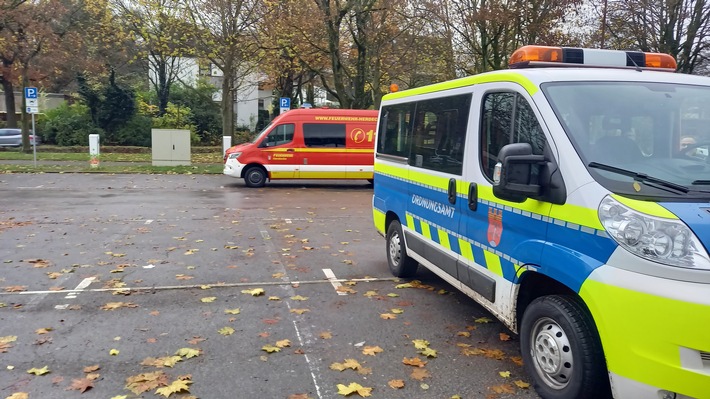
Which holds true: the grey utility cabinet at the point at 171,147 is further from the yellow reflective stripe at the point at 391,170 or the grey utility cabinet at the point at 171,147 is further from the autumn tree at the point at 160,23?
the yellow reflective stripe at the point at 391,170

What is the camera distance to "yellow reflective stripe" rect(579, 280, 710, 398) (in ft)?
9.36

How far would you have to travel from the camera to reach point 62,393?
4.02 metres

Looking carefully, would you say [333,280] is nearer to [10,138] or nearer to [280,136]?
[280,136]

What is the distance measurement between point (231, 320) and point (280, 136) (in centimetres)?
1365

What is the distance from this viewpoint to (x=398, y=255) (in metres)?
7.09

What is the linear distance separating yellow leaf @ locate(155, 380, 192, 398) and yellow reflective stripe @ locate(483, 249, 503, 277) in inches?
Answer: 94.8

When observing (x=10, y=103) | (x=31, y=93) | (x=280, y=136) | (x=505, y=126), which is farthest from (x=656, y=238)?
(x=10, y=103)

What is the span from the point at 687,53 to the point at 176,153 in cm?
2196

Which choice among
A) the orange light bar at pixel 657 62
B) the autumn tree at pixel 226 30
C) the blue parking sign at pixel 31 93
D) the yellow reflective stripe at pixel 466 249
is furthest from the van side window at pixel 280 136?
the orange light bar at pixel 657 62

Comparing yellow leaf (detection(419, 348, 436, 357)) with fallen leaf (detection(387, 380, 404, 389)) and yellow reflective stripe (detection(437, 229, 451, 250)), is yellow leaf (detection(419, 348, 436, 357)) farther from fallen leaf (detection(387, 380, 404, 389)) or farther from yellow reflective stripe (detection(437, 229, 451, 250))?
yellow reflective stripe (detection(437, 229, 451, 250))

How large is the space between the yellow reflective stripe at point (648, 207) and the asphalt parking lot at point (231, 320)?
1.61 m

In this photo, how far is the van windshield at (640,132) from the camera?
3.41 m

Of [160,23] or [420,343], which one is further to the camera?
[160,23]

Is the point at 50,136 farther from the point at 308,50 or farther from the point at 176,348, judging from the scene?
the point at 176,348
